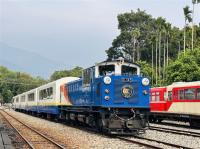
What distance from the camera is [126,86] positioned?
21750 millimetres

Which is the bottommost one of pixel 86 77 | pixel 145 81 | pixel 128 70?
pixel 145 81

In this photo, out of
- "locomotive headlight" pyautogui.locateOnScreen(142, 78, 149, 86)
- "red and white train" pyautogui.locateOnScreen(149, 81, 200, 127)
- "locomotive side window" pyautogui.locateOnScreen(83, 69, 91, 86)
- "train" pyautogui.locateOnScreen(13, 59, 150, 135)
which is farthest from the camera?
"red and white train" pyautogui.locateOnScreen(149, 81, 200, 127)

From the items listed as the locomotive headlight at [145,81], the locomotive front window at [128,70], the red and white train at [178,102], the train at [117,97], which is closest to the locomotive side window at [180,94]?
the red and white train at [178,102]

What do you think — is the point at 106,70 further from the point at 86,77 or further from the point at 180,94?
the point at 180,94

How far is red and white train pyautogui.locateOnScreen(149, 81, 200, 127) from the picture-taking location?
2815 centimetres

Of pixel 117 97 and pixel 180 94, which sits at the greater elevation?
pixel 180 94

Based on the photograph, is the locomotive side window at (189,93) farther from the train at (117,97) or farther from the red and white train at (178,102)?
the train at (117,97)

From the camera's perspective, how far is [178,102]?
31.1m

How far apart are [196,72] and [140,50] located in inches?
2095

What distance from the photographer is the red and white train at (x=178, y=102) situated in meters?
28.1

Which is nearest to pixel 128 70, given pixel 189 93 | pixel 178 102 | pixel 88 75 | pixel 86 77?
pixel 88 75

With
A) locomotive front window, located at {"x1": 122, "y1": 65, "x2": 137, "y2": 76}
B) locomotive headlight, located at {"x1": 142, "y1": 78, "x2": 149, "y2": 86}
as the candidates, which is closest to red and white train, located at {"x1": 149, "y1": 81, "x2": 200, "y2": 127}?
locomotive front window, located at {"x1": 122, "y1": 65, "x2": 137, "y2": 76}

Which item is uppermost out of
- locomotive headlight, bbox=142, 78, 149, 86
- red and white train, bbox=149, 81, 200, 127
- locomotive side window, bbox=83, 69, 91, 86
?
locomotive side window, bbox=83, 69, 91, 86

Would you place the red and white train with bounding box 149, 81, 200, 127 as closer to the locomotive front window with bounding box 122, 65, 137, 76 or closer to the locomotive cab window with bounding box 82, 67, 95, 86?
the locomotive front window with bounding box 122, 65, 137, 76
